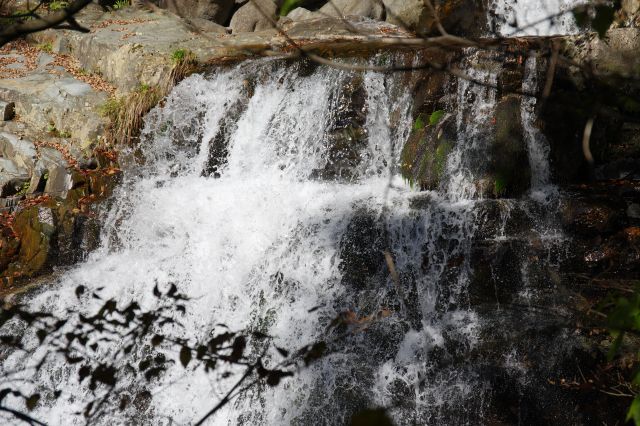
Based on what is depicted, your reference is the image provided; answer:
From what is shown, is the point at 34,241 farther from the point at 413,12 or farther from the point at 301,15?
the point at 413,12

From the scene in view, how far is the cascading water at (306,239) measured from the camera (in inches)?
216

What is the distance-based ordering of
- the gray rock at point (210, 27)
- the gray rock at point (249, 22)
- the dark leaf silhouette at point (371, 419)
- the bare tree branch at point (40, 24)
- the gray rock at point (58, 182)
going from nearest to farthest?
the dark leaf silhouette at point (371, 419) → the bare tree branch at point (40, 24) → the gray rock at point (58, 182) → the gray rock at point (210, 27) → the gray rock at point (249, 22)

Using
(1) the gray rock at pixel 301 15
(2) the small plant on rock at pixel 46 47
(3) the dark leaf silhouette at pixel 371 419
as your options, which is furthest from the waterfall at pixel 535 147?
(2) the small plant on rock at pixel 46 47

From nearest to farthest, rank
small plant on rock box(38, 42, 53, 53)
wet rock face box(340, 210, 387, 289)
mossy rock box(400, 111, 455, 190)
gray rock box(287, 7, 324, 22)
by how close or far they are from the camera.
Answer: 1. wet rock face box(340, 210, 387, 289)
2. mossy rock box(400, 111, 455, 190)
3. small plant on rock box(38, 42, 53, 53)
4. gray rock box(287, 7, 324, 22)

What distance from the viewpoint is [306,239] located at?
666 cm

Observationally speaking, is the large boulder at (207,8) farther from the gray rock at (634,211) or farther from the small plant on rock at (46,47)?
the gray rock at (634,211)

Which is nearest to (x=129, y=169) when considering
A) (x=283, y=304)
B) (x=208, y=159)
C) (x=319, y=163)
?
(x=208, y=159)

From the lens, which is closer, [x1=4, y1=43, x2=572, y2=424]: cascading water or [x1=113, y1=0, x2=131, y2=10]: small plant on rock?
[x1=4, y1=43, x2=572, y2=424]: cascading water

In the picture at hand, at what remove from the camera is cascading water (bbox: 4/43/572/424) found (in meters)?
5.49

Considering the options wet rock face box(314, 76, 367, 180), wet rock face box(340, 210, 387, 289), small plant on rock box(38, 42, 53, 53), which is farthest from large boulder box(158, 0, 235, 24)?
wet rock face box(340, 210, 387, 289)

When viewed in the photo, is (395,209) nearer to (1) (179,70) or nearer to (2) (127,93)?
(1) (179,70)

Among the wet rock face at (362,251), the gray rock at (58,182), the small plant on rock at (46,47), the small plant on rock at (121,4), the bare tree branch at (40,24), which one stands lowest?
the gray rock at (58,182)

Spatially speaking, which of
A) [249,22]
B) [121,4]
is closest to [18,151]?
[121,4]

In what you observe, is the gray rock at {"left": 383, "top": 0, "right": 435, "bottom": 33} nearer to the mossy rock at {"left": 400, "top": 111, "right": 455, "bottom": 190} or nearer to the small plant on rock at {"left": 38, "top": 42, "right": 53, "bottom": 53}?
the mossy rock at {"left": 400, "top": 111, "right": 455, "bottom": 190}
